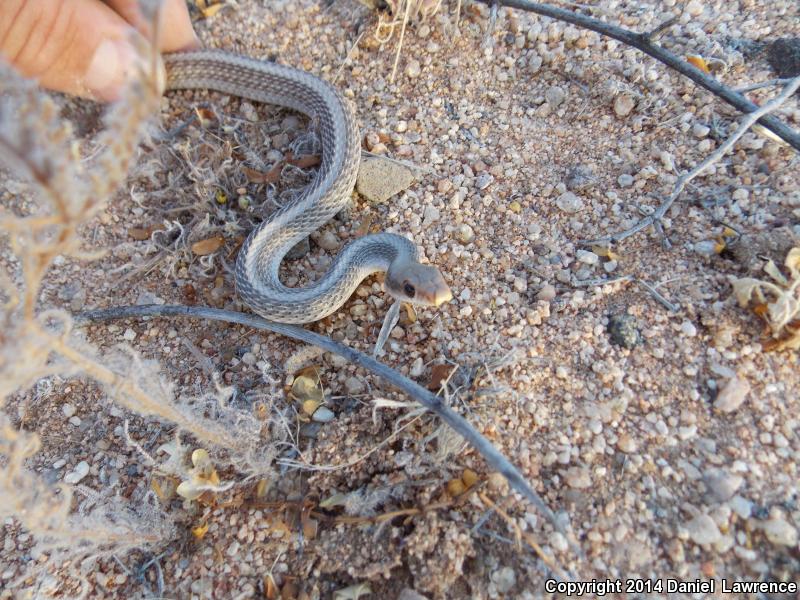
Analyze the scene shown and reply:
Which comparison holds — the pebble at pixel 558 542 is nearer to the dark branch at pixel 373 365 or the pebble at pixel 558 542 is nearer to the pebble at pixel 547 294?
the dark branch at pixel 373 365

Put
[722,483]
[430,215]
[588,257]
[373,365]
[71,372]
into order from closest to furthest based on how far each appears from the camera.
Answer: [71,372], [722,483], [373,365], [588,257], [430,215]

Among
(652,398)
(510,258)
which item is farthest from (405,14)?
(652,398)

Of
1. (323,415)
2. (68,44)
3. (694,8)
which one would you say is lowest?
(323,415)

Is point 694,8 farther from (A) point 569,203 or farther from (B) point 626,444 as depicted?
(B) point 626,444

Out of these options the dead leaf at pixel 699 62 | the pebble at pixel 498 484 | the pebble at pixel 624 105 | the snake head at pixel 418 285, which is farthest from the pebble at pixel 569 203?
the pebble at pixel 498 484

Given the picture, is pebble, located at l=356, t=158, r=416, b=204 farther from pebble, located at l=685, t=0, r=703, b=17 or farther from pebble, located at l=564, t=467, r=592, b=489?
pebble, located at l=685, t=0, r=703, b=17

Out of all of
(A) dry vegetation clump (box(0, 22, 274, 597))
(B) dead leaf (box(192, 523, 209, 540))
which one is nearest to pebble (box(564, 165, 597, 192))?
(A) dry vegetation clump (box(0, 22, 274, 597))

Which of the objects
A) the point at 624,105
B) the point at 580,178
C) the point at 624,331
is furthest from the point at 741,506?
the point at 624,105
